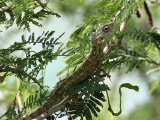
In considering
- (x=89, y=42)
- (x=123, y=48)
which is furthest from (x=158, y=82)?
(x=89, y=42)

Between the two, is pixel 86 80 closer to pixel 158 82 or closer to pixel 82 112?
pixel 82 112

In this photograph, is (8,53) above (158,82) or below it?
below

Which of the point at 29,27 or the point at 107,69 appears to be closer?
the point at 29,27

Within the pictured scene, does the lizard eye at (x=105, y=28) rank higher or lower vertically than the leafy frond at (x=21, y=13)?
lower

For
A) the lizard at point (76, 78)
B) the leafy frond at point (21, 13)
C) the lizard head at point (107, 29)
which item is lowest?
the lizard at point (76, 78)

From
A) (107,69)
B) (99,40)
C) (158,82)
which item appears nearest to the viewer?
(99,40)

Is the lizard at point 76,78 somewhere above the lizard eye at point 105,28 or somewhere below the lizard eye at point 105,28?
below

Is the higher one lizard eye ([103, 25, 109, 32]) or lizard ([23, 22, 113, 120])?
lizard eye ([103, 25, 109, 32])

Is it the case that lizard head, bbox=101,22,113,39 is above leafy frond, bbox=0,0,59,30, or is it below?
below

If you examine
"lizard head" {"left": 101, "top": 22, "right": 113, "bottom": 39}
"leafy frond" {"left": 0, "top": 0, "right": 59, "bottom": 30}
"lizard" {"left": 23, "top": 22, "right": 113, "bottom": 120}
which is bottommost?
"lizard" {"left": 23, "top": 22, "right": 113, "bottom": 120}

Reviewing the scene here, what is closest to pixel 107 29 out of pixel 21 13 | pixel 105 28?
pixel 105 28

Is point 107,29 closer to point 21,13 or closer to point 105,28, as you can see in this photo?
point 105,28

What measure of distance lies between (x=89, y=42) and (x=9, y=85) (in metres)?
0.60

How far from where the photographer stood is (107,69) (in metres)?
0.74
